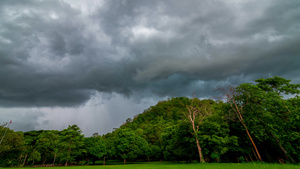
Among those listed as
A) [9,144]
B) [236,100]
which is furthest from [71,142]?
[236,100]

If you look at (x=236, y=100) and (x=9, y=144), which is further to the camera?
(x=9, y=144)

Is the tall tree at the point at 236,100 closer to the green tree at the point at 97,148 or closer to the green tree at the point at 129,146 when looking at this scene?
the green tree at the point at 129,146

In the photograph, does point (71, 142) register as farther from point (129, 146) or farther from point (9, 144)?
point (129, 146)

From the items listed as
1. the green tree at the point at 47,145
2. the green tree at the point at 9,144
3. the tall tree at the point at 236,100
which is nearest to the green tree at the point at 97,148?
the green tree at the point at 47,145

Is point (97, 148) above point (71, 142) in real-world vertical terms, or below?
below

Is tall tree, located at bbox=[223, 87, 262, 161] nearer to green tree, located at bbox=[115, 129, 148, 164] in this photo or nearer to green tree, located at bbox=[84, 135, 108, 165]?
green tree, located at bbox=[115, 129, 148, 164]

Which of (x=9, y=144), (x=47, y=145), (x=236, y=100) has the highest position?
(x=236, y=100)

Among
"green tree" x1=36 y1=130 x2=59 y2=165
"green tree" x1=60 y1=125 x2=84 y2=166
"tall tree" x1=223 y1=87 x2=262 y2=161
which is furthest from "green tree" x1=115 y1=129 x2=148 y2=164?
"tall tree" x1=223 y1=87 x2=262 y2=161

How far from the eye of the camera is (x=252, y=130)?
36.9m

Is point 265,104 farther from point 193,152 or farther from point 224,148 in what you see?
point 193,152

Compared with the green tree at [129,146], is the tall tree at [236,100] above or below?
above

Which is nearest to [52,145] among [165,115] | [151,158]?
[151,158]

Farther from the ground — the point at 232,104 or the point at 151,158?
the point at 232,104

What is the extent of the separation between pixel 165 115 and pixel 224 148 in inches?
4949
